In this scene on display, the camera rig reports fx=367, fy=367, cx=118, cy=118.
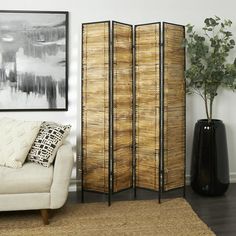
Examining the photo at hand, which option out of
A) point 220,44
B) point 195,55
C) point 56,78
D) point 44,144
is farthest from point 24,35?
point 220,44

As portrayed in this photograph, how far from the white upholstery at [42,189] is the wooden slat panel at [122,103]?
0.67 meters

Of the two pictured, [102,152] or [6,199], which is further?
[102,152]

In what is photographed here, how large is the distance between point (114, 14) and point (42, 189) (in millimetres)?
2054

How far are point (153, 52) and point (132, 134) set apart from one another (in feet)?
2.80

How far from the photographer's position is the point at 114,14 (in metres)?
4.01

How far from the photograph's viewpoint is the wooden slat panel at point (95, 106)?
11.6ft

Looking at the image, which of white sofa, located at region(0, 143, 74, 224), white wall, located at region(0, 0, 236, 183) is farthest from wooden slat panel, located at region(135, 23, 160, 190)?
white sofa, located at region(0, 143, 74, 224)

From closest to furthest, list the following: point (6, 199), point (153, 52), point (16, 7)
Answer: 1. point (6, 199)
2. point (153, 52)
3. point (16, 7)

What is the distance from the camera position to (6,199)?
9.97 feet

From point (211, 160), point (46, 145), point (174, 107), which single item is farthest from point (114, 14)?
point (211, 160)

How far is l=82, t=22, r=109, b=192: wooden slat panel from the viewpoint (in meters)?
3.54

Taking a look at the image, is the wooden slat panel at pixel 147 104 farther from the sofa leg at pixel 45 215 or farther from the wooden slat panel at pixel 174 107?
the sofa leg at pixel 45 215

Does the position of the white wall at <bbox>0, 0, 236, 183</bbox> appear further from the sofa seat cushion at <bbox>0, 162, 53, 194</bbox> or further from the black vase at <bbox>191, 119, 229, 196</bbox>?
the sofa seat cushion at <bbox>0, 162, 53, 194</bbox>

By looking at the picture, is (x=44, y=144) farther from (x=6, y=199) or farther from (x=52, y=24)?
(x=52, y=24)
